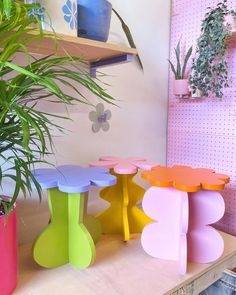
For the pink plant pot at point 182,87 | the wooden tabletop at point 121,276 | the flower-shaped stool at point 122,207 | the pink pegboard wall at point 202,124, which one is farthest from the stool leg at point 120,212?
the pink plant pot at point 182,87

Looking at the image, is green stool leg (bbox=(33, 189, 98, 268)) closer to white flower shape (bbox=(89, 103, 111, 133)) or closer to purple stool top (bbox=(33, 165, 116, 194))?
purple stool top (bbox=(33, 165, 116, 194))

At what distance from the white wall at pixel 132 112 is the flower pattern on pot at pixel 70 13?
1.42ft

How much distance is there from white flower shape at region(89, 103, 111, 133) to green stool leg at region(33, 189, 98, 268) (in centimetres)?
44

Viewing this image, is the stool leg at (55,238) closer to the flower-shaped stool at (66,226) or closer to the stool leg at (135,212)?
the flower-shaped stool at (66,226)

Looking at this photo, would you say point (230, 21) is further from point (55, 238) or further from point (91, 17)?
point (55, 238)

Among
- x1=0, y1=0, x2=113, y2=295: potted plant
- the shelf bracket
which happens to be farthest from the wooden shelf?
x1=0, y1=0, x2=113, y2=295: potted plant

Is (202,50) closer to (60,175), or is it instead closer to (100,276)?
(60,175)

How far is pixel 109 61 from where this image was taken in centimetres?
107

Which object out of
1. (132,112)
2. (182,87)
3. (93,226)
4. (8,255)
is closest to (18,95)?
(8,255)

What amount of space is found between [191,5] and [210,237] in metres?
1.12

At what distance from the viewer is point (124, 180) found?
1090 mm

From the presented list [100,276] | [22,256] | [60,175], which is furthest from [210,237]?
[22,256]

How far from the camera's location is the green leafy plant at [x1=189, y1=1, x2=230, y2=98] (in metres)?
1.14

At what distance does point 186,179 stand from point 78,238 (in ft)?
1.37
